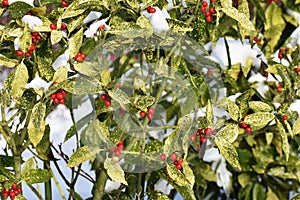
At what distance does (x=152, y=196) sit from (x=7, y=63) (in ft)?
1.39

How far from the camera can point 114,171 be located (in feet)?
3.62

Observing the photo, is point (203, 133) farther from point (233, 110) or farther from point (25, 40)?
point (25, 40)

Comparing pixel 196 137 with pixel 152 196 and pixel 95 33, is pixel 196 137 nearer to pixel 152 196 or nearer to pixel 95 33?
pixel 152 196

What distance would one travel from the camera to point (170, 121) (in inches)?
82.0

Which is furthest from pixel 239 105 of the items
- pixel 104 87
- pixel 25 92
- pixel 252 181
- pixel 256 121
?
pixel 252 181

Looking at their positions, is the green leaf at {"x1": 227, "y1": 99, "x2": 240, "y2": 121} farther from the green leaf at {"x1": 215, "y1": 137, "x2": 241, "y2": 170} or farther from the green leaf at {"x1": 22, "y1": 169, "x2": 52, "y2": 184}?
the green leaf at {"x1": 22, "y1": 169, "x2": 52, "y2": 184}

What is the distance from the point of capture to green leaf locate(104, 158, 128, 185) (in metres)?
1.09

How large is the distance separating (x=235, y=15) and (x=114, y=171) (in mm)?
365

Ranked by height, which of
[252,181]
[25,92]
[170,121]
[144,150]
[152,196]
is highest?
[25,92]

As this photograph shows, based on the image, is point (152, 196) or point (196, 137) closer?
point (196, 137)

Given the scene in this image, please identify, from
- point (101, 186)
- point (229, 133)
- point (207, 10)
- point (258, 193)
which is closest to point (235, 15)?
point (207, 10)

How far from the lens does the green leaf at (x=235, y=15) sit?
3.72 ft

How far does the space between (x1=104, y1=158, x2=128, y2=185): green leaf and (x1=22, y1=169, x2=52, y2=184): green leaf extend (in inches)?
7.5

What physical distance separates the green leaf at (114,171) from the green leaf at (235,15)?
0.35 metres
